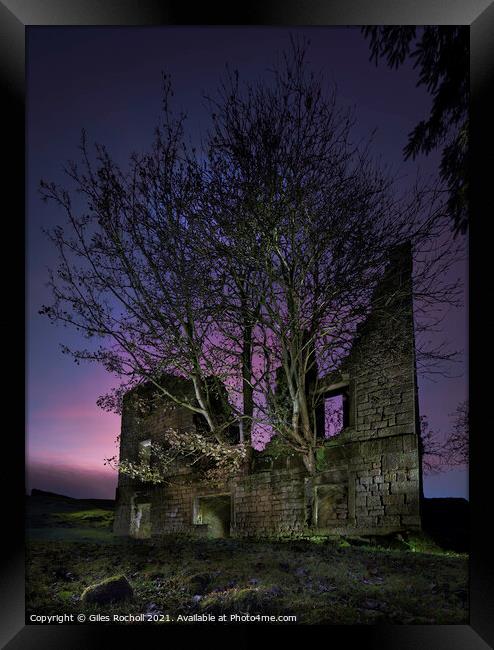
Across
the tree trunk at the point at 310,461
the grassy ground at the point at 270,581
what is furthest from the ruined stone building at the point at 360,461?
the grassy ground at the point at 270,581

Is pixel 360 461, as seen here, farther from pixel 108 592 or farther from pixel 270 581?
pixel 108 592

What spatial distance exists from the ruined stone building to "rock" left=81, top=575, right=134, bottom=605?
2302 millimetres

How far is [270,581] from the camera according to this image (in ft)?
14.1

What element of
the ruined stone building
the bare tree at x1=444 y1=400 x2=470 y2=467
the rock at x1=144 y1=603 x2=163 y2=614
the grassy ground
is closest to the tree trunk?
the ruined stone building

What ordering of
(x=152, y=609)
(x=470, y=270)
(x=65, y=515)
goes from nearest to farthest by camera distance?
1. (x=470, y=270)
2. (x=152, y=609)
3. (x=65, y=515)

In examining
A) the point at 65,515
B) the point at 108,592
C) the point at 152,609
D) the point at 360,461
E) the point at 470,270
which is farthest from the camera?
the point at 65,515

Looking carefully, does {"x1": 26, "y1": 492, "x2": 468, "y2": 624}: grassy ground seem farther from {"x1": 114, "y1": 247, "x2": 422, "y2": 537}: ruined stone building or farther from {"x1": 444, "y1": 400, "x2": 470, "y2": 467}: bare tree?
{"x1": 444, "y1": 400, "x2": 470, "y2": 467}: bare tree

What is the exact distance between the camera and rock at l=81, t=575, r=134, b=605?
4.18 meters

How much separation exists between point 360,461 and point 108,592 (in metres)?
2.88

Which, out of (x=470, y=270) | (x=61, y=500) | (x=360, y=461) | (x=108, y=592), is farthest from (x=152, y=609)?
(x=470, y=270)

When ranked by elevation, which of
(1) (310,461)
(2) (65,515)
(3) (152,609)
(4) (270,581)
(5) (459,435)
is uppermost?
(5) (459,435)

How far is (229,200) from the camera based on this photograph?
557 centimetres
